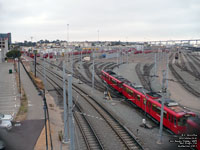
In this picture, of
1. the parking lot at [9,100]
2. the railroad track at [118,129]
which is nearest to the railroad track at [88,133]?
the railroad track at [118,129]

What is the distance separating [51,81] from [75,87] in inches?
260

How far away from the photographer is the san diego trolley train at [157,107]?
41.4ft

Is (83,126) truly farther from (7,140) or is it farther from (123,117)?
(7,140)

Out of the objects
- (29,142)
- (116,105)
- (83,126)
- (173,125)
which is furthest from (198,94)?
(29,142)

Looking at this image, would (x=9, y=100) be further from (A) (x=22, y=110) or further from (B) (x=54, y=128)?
(B) (x=54, y=128)

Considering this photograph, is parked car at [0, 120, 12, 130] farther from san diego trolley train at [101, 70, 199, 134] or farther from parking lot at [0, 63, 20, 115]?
san diego trolley train at [101, 70, 199, 134]

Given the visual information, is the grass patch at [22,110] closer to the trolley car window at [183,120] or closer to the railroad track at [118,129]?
the railroad track at [118,129]

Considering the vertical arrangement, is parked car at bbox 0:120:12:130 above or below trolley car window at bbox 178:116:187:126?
below

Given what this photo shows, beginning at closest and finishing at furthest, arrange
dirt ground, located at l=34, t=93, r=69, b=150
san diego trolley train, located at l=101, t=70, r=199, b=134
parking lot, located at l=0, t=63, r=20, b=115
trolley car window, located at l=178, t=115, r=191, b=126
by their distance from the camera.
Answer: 1. trolley car window, located at l=178, t=115, r=191, b=126
2. san diego trolley train, located at l=101, t=70, r=199, b=134
3. dirt ground, located at l=34, t=93, r=69, b=150
4. parking lot, located at l=0, t=63, r=20, b=115

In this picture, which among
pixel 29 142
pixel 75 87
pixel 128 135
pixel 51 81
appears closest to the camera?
pixel 29 142

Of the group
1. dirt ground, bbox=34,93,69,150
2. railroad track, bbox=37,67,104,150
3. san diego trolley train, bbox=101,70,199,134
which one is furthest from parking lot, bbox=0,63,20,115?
san diego trolley train, bbox=101,70,199,134

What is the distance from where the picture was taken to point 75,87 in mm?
28953

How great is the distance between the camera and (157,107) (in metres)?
15.1

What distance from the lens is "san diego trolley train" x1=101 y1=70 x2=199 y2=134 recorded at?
497 inches
